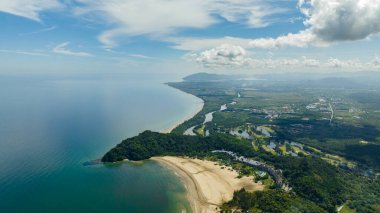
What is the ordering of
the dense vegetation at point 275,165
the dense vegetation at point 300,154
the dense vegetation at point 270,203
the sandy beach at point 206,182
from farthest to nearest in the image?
the sandy beach at point 206,182, the dense vegetation at point 300,154, the dense vegetation at point 275,165, the dense vegetation at point 270,203

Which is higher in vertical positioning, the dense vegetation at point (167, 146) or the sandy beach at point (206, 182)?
the dense vegetation at point (167, 146)

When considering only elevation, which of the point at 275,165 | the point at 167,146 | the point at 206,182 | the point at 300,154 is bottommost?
the point at 300,154

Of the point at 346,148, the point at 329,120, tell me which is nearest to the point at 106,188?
the point at 346,148

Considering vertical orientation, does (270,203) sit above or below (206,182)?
above

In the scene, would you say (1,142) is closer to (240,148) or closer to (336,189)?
(240,148)

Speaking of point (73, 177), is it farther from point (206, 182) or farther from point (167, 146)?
point (206, 182)

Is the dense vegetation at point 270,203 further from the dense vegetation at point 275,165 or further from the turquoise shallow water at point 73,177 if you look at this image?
the turquoise shallow water at point 73,177

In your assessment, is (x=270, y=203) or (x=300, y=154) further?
(x=300, y=154)

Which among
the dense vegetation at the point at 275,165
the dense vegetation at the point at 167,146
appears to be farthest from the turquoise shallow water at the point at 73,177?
the dense vegetation at the point at 275,165

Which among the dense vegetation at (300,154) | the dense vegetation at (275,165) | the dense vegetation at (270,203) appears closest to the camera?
the dense vegetation at (270,203)

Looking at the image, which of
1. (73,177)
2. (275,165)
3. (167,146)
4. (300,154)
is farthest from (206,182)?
(300,154)

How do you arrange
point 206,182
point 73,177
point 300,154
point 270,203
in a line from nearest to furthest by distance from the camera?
point 270,203 → point 73,177 → point 206,182 → point 300,154
